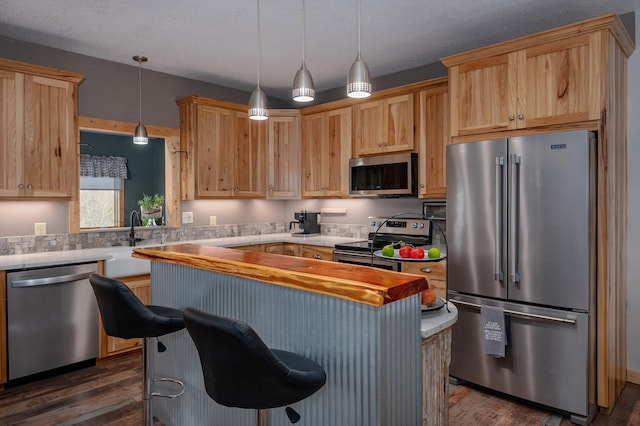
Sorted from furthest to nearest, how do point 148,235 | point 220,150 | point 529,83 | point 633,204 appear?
point 220,150 → point 148,235 → point 633,204 → point 529,83

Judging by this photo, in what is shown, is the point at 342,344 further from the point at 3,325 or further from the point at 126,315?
the point at 3,325

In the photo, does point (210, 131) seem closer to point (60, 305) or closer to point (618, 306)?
point (60, 305)

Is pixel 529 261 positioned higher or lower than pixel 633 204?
lower

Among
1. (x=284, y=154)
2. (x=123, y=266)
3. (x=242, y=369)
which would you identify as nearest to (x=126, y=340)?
(x=123, y=266)

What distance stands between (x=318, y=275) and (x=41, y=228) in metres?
3.18

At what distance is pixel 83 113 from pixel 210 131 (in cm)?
117

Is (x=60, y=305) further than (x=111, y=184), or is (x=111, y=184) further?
(x=111, y=184)

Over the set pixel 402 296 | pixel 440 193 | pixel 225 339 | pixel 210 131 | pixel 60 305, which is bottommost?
pixel 60 305

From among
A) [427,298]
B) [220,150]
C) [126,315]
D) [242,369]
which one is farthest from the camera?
[220,150]

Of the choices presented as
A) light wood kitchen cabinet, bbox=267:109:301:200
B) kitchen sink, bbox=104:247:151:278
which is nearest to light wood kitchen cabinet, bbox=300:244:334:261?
light wood kitchen cabinet, bbox=267:109:301:200

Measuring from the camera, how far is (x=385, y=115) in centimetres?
414

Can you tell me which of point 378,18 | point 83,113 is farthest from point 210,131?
point 378,18

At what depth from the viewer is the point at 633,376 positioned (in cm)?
313

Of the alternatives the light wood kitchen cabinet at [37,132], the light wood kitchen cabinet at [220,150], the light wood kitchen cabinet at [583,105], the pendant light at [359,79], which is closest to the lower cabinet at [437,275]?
the light wood kitchen cabinet at [583,105]
